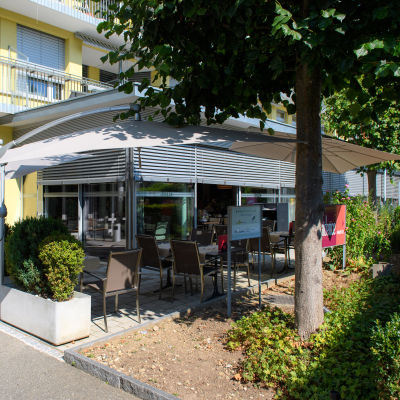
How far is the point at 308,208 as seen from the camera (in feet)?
13.9

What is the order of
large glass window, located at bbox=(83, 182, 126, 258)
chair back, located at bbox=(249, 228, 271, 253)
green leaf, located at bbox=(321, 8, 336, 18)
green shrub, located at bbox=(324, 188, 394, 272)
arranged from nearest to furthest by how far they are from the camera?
green leaf, located at bbox=(321, 8, 336, 18) → chair back, located at bbox=(249, 228, 271, 253) → green shrub, located at bbox=(324, 188, 394, 272) → large glass window, located at bbox=(83, 182, 126, 258)

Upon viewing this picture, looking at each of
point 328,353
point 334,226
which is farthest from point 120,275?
point 334,226

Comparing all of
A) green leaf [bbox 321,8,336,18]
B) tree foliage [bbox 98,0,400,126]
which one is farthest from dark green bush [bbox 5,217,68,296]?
green leaf [bbox 321,8,336,18]

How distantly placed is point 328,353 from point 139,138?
305 centimetres

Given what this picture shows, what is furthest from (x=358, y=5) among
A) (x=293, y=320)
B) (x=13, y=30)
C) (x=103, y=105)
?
(x=13, y=30)

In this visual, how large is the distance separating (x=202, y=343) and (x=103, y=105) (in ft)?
22.2

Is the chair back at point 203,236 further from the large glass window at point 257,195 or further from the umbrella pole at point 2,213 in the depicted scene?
the large glass window at point 257,195

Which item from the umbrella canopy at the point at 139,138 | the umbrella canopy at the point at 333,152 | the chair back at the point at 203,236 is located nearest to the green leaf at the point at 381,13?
the umbrella canopy at the point at 139,138

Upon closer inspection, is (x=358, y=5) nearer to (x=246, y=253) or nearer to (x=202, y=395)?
(x=202, y=395)

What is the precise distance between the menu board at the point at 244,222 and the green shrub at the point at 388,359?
2.78 m

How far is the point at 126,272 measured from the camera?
4992 mm

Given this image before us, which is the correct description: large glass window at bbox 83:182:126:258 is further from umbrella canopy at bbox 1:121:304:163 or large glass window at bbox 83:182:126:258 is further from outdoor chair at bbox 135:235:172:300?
umbrella canopy at bbox 1:121:304:163

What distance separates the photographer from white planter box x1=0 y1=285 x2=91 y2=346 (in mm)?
4316

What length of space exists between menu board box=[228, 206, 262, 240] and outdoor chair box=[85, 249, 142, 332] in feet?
4.48
